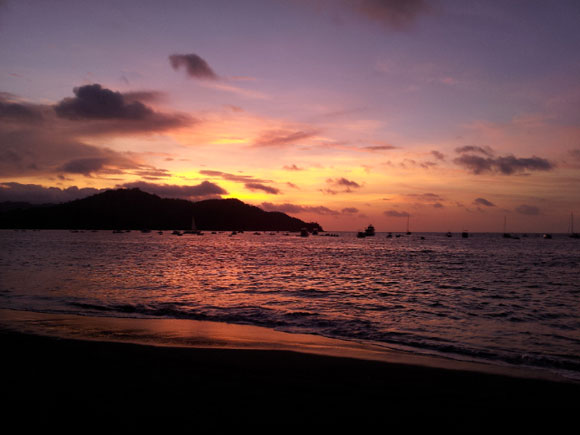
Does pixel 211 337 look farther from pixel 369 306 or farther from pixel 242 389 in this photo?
pixel 369 306

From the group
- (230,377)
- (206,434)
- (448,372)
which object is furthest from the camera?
(448,372)

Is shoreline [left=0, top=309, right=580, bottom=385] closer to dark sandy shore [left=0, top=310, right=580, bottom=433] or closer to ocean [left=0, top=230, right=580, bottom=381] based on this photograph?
dark sandy shore [left=0, top=310, right=580, bottom=433]

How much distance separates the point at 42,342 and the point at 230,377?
6522 mm

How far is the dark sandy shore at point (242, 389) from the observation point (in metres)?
6.00

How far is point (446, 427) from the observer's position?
19.6ft

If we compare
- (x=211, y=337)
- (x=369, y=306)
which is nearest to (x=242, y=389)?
(x=211, y=337)

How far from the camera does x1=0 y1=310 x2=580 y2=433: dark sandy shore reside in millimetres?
6000

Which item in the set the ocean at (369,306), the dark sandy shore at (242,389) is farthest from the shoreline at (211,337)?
the ocean at (369,306)

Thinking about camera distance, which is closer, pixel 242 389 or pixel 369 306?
pixel 242 389

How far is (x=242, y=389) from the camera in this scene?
283 inches

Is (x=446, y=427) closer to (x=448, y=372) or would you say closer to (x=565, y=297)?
(x=448, y=372)

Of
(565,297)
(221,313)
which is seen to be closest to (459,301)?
(565,297)

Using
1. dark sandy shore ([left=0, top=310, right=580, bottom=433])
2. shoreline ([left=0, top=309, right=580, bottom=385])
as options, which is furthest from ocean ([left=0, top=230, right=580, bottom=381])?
dark sandy shore ([left=0, top=310, right=580, bottom=433])

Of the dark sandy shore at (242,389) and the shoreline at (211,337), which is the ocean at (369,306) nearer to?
the shoreline at (211,337)
